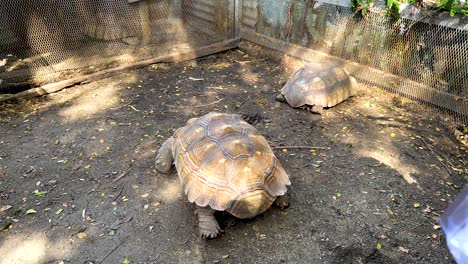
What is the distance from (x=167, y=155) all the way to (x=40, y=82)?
2687mm

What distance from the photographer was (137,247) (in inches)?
101

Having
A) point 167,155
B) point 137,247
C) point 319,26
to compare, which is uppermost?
point 319,26

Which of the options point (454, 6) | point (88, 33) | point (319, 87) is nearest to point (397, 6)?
point (454, 6)

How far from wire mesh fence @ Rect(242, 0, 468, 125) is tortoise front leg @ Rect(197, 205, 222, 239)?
3.24 m

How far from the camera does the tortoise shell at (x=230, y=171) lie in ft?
8.16

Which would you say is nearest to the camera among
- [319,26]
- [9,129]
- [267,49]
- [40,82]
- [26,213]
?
[26,213]

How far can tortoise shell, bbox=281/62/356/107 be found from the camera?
4.20 m

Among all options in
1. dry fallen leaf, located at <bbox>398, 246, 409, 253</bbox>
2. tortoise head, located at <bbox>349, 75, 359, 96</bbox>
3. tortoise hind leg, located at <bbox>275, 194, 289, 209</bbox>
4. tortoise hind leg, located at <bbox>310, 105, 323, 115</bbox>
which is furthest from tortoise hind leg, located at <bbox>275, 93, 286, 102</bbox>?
dry fallen leaf, located at <bbox>398, 246, 409, 253</bbox>

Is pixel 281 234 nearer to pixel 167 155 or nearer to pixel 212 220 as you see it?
pixel 212 220

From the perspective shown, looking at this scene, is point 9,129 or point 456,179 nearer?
point 456,179

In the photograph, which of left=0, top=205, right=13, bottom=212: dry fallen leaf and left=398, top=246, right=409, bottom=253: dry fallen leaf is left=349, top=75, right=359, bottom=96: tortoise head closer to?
left=398, top=246, right=409, bottom=253: dry fallen leaf

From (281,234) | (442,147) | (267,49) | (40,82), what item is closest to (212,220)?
(281,234)

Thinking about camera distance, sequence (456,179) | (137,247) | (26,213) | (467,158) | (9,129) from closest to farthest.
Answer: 1. (137,247)
2. (26,213)
3. (456,179)
4. (467,158)
5. (9,129)

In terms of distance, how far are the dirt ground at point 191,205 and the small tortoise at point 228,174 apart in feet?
0.84
